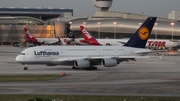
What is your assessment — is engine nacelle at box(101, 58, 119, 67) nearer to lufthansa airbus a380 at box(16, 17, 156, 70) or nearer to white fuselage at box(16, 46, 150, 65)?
lufthansa airbus a380 at box(16, 17, 156, 70)

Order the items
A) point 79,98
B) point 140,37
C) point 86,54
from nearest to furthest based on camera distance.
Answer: point 79,98, point 86,54, point 140,37

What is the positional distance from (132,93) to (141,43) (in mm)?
27254

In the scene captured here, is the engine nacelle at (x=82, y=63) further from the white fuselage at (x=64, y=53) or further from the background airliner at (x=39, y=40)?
the background airliner at (x=39, y=40)

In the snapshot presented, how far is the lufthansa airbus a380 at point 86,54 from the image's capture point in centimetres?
5791

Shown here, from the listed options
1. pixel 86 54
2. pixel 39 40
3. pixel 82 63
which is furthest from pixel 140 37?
pixel 39 40

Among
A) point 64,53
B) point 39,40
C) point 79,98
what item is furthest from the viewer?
point 39,40

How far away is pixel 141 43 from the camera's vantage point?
63.2m

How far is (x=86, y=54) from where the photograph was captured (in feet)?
200

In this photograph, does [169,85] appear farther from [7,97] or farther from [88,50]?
[88,50]

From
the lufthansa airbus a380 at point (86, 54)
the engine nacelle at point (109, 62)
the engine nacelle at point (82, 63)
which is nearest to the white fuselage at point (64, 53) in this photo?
the lufthansa airbus a380 at point (86, 54)

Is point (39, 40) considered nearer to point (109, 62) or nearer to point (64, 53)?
point (64, 53)

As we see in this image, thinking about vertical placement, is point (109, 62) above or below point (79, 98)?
above

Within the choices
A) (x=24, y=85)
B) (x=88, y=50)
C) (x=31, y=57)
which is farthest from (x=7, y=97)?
(x=88, y=50)

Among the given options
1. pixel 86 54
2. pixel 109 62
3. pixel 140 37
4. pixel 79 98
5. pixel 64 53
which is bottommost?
pixel 79 98
